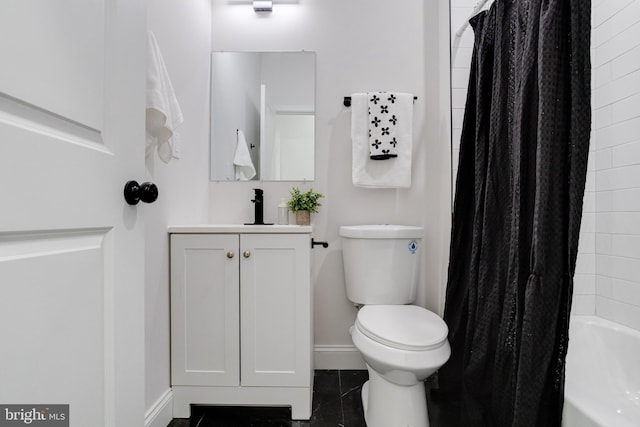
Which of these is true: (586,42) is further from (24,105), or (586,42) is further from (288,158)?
(288,158)

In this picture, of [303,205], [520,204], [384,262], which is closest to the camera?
[520,204]

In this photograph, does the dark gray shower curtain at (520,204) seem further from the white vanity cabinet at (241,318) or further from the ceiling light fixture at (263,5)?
the ceiling light fixture at (263,5)

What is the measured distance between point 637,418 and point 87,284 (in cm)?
179

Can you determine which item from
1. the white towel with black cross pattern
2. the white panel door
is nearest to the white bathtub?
the white towel with black cross pattern

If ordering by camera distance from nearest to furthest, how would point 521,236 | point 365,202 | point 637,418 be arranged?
point 521,236
point 637,418
point 365,202

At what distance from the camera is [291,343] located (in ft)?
4.72

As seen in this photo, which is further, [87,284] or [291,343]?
[291,343]

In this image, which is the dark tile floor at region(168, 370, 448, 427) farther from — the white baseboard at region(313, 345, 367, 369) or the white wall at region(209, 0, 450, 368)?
the white wall at region(209, 0, 450, 368)

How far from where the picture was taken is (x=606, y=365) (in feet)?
4.46

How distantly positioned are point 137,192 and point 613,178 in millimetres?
1809

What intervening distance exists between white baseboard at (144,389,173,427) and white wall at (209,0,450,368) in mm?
830

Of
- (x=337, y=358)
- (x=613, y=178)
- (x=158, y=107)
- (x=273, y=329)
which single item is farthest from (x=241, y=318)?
(x=613, y=178)

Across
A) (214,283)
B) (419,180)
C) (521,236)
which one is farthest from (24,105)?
(419,180)
